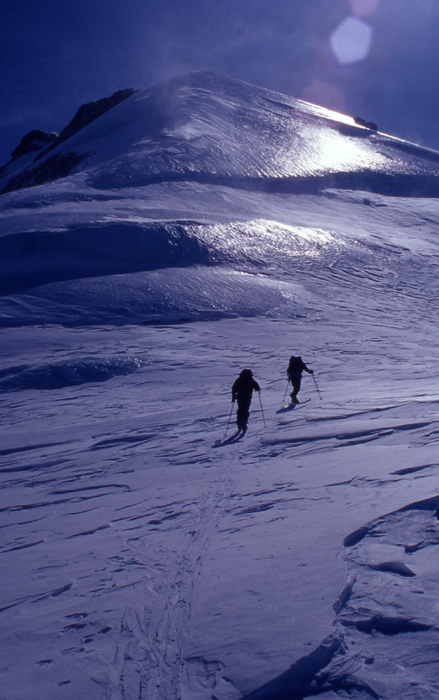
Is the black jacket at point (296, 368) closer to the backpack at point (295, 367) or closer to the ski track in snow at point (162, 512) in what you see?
the backpack at point (295, 367)

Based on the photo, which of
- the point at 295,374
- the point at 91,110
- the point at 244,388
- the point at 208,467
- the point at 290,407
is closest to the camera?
the point at 208,467

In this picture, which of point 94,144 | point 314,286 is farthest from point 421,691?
point 94,144

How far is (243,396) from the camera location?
8.55 meters

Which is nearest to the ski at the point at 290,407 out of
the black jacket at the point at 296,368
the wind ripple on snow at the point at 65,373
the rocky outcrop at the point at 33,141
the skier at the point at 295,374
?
the skier at the point at 295,374

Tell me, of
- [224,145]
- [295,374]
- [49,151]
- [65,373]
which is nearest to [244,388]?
[295,374]

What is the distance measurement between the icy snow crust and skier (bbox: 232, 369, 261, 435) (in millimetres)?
250

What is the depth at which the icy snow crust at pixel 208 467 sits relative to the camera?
289cm

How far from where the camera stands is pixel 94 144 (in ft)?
172

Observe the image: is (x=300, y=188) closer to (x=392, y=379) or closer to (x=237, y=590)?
(x=392, y=379)

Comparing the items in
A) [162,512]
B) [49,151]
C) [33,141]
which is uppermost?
[33,141]

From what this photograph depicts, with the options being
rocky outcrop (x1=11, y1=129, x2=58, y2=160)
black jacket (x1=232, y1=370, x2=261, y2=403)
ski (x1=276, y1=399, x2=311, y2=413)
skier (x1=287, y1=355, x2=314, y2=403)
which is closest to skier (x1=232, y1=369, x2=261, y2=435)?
black jacket (x1=232, y1=370, x2=261, y2=403)

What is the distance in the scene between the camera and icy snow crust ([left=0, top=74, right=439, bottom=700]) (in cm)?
289

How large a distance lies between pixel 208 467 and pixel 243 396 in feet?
7.68

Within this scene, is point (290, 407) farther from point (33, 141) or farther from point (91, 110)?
point (33, 141)
